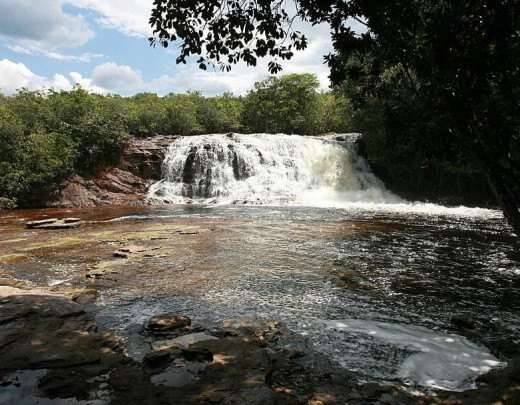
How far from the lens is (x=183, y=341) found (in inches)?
183

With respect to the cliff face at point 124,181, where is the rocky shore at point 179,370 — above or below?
below

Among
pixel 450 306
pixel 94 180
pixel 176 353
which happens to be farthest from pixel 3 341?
pixel 94 180

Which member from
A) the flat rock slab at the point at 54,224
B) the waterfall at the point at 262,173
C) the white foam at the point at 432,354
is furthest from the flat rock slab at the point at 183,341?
the waterfall at the point at 262,173

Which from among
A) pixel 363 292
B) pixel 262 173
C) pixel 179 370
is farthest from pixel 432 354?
pixel 262 173

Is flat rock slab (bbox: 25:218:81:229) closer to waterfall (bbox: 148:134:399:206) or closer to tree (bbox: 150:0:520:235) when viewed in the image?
waterfall (bbox: 148:134:399:206)

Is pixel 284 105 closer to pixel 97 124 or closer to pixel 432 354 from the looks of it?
pixel 97 124

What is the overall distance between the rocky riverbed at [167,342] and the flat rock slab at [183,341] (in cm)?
2

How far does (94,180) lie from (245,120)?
23447mm

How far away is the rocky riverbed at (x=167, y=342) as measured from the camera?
352cm

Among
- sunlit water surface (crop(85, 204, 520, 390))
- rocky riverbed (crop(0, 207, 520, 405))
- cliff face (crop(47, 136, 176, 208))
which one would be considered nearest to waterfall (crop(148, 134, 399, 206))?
cliff face (crop(47, 136, 176, 208))

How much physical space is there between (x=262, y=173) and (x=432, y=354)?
820 inches

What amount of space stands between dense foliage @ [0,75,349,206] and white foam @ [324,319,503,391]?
67.1ft

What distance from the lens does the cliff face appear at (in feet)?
75.5

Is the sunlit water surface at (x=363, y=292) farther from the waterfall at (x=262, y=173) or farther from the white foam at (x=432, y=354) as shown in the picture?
the waterfall at (x=262, y=173)
